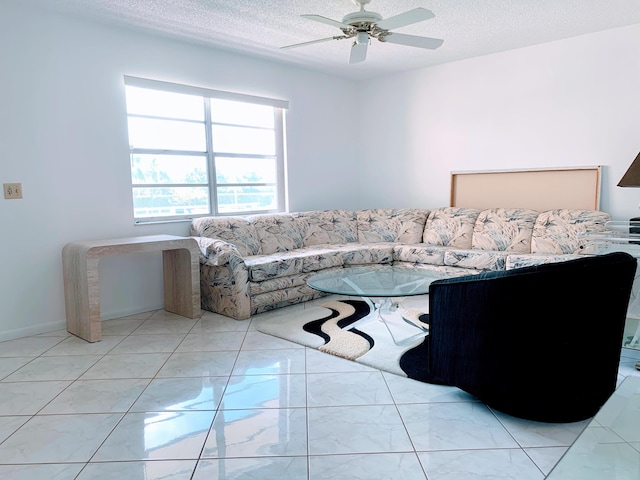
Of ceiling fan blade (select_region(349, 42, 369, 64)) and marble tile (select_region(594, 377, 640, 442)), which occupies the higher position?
ceiling fan blade (select_region(349, 42, 369, 64))

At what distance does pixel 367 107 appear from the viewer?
228 inches

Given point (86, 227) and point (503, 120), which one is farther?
point (503, 120)

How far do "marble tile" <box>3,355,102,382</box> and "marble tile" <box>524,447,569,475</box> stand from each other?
2.41 metres

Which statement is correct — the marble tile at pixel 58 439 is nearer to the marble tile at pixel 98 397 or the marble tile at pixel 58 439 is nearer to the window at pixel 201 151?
the marble tile at pixel 98 397

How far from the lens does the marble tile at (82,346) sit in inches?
Answer: 120

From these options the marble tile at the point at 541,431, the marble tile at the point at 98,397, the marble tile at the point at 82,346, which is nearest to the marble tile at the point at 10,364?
the marble tile at the point at 82,346

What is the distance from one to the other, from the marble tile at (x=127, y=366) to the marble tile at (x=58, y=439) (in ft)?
1.55

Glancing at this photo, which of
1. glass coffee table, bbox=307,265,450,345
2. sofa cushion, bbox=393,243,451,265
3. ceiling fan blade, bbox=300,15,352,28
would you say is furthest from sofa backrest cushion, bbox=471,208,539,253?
ceiling fan blade, bbox=300,15,352,28

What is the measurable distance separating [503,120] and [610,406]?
3.59 meters

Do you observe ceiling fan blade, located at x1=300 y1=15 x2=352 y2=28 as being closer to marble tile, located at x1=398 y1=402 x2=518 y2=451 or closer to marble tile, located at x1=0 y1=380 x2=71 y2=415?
marble tile, located at x1=398 y1=402 x2=518 y2=451

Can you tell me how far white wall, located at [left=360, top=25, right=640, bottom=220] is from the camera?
398 cm

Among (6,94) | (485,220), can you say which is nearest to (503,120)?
(485,220)

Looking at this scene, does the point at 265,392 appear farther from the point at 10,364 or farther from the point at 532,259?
the point at 532,259

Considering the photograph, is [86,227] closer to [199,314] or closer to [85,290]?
[85,290]
